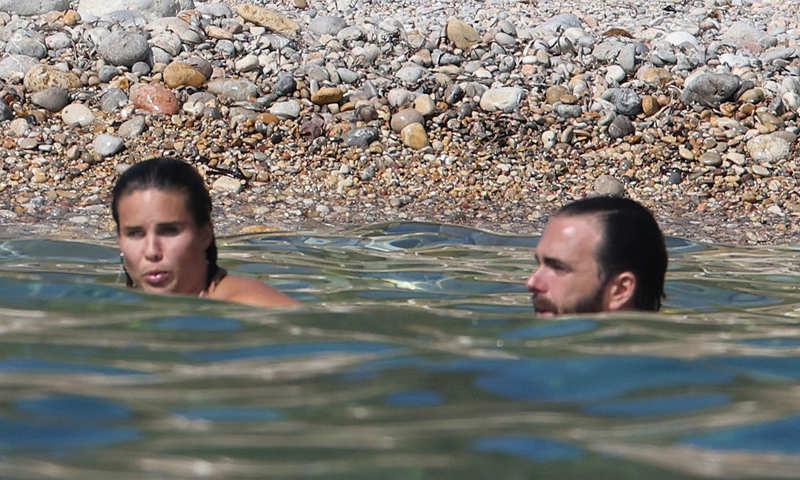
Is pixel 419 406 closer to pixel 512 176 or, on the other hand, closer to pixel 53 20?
pixel 512 176

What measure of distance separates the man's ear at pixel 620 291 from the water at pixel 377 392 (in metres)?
0.27

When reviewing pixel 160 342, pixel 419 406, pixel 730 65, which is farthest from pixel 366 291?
pixel 730 65

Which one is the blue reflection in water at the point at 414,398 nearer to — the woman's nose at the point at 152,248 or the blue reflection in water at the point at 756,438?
the blue reflection in water at the point at 756,438

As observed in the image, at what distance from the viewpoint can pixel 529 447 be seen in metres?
2.51

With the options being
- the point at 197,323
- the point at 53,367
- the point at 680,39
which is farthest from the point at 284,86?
the point at 53,367

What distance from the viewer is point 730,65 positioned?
10500 millimetres

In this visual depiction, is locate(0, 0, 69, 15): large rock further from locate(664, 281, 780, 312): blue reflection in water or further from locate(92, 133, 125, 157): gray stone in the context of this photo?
locate(664, 281, 780, 312): blue reflection in water

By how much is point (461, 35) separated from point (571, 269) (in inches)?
261

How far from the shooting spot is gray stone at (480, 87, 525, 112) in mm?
9781

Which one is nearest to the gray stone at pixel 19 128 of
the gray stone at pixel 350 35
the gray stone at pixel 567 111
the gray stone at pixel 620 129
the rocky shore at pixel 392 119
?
the rocky shore at pixel 392 119

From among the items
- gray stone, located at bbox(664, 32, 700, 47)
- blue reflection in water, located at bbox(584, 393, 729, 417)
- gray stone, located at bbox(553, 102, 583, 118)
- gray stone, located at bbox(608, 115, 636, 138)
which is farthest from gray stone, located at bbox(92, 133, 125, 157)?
blue reflection in water, located at bbox(584, 393, 729, 417)

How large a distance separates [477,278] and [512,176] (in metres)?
2.73

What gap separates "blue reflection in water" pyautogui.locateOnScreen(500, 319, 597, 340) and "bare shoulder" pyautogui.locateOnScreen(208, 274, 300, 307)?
3.75ft

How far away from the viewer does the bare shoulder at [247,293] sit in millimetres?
4633
